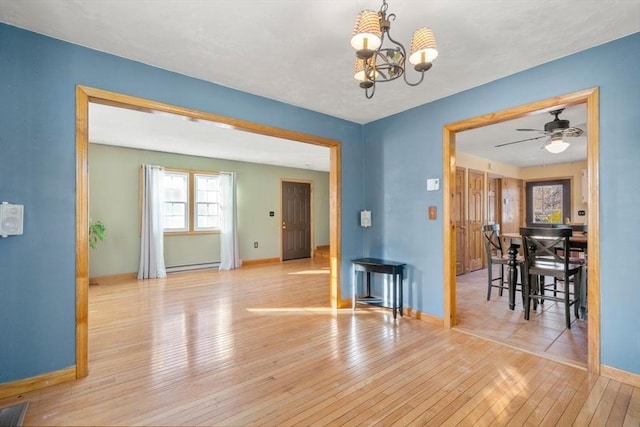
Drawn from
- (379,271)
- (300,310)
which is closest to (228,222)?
(300,310)

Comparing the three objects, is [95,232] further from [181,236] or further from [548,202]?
[548,202]

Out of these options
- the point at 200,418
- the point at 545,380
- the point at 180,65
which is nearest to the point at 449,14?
the point at 180,65

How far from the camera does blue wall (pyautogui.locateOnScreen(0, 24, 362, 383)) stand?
2.07 m

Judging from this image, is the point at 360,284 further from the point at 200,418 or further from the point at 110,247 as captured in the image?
the point at 110,247

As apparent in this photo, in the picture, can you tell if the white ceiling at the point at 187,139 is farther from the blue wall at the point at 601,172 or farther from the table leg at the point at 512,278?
the table leg at the point at 512,278

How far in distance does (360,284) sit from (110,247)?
4741 mm

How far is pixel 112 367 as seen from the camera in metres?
2.43

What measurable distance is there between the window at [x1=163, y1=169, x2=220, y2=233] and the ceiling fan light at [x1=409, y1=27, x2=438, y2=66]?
591cm

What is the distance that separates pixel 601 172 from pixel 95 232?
674 centimetres

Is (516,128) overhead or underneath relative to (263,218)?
overhead

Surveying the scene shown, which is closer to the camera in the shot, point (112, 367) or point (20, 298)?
point (20, 298)

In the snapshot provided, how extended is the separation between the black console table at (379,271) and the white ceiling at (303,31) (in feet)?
6.70

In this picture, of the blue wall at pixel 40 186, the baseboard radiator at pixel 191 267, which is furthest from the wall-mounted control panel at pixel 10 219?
the baseboard radiator at pixel 191 267

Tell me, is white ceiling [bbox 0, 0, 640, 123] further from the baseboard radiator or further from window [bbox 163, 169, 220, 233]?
the baseboard radiator
